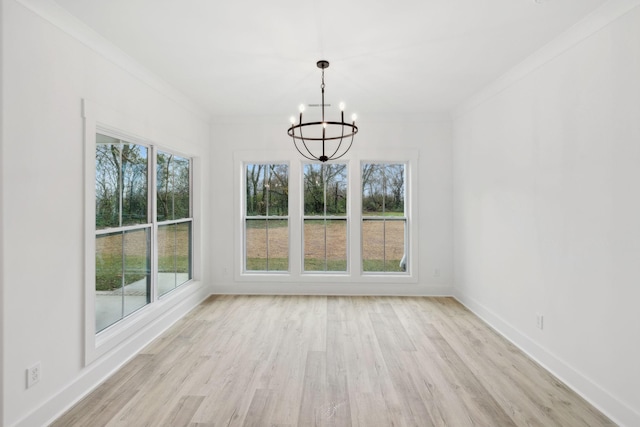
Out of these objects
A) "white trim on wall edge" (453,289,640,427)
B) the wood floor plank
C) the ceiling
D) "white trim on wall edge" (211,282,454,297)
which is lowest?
the wood floor plank

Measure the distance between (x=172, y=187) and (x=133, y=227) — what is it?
1069 millimetres

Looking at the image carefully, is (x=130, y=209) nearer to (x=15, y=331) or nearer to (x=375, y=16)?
(x=15, y=331)

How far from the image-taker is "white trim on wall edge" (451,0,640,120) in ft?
7.38

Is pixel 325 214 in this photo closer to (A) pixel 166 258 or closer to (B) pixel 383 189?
(B) pixel 383 189

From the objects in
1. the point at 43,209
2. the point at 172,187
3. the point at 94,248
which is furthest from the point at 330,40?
the point at 172,187

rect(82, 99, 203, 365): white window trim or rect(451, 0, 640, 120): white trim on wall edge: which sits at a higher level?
rect(451, 0, 640, 120): white trim on wall edge

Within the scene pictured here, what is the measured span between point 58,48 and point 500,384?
4.05m

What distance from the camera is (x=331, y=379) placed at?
9.00ft

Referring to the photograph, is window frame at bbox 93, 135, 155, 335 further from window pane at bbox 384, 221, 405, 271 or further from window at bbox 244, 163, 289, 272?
window pane at bbox 384, 221, 405, 271

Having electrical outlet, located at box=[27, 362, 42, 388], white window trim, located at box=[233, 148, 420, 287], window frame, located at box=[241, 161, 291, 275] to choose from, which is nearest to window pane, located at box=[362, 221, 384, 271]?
white window trim, located at box=[233, 148, 420, 287]

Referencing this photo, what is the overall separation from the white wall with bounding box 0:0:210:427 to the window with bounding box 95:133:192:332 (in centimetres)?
36

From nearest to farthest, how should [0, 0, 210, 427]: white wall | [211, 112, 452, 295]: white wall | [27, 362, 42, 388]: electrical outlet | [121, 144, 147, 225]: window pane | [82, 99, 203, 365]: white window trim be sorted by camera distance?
[0, 0, 210, 427]: white wall, [27, 362, 42, 388]: electrical outlet, [82, 99, 203, 365]: white window trim, [121, 144, 147, 225]: window pane, [211, 112, 452, 295]: white wall

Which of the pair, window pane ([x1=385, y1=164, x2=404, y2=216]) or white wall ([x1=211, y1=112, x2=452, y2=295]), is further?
window pane ([x1=385, y1=164, x2=404, y2=216])

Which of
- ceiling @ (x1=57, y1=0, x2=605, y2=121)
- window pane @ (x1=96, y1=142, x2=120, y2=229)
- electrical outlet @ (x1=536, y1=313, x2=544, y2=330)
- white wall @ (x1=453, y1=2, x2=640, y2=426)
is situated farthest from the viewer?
electrical outlet @ (x1=536, y1=313, x2=544, y2=330)
